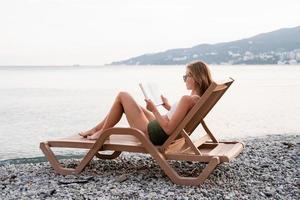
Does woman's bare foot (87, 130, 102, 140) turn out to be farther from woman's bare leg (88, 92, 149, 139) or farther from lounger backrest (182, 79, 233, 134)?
lounger backrest (182, 79, 233, 134)

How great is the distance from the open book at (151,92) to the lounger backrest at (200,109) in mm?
472

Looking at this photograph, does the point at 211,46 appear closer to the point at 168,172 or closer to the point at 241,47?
the point at 241,47

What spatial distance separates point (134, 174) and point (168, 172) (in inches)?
28.0

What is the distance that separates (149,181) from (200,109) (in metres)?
1.12

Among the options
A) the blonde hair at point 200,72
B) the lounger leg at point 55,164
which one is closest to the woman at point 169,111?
the blonde hair at point 200,72

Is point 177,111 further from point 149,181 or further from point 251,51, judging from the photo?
point 251,51

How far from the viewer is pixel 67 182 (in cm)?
642

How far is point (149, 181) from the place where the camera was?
6.43 m

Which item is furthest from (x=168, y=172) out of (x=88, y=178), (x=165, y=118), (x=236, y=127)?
(x=236, y=127)

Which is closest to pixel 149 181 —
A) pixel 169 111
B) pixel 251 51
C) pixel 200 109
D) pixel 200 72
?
pixel 169 111

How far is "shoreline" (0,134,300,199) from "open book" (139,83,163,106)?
100 centimetres

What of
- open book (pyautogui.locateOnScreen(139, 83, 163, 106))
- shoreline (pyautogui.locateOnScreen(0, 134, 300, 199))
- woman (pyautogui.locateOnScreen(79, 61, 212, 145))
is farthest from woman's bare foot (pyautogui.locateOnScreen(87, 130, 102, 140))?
open book (pyautogui.locateOnScreen(139, 83, 163, 106))

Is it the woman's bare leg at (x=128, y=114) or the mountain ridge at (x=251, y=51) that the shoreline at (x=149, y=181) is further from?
the mountain ridge at (x=251, y=51)

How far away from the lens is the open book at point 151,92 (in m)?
6.28
